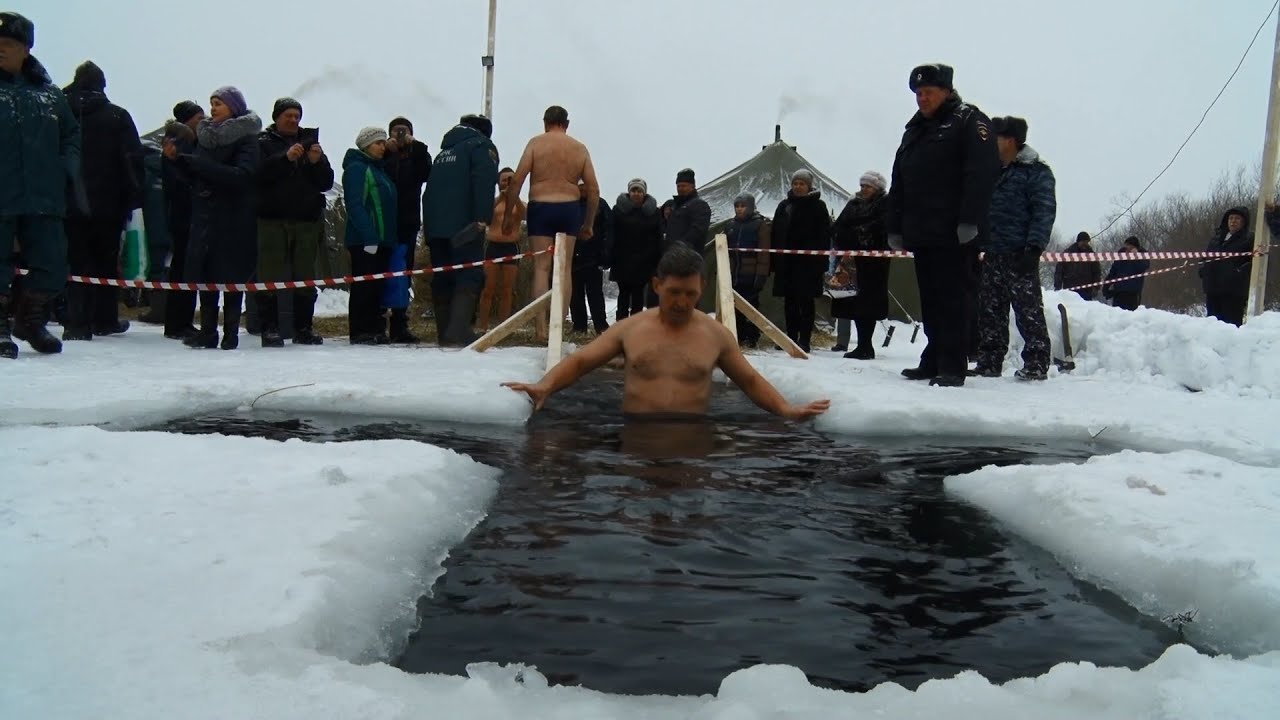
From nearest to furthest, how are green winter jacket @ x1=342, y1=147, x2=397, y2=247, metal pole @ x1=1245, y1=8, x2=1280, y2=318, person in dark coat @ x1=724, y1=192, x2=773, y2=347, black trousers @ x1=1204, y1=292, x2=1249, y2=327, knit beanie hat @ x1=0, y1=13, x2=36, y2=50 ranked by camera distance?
knit beanie hat @ x1=0, y1=13, x2=36, y2=50 < green winter jacket @ x1=342, y1=147, x2=397, y2=247 < black trousers @ x1=1204, y1=292, x2=1249, y2=327 < person in dark coat @ x1=724, y1=192, x2=773, y2=347 < metal pole @ x1=1245, y1=8, x2=1280, y2=318

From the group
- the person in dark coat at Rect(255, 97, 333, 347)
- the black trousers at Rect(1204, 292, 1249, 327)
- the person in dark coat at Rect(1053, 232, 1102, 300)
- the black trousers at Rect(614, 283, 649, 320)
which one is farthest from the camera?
the person in dark coat at Rect(1053, 232, 1102, 300)

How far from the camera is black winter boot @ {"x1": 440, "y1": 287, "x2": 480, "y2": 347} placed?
8266mm

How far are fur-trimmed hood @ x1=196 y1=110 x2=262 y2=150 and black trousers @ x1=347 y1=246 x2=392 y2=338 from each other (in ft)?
5.06

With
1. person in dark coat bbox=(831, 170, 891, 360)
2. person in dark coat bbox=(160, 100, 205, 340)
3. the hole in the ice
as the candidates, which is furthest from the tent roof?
the hole in the ice

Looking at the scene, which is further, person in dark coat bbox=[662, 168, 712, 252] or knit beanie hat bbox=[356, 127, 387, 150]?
person in dark coat bbox=[662, 168, 712, 252]

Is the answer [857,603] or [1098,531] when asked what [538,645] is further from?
[1098,531]

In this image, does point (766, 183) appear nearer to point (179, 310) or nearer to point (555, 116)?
point (555, 116)

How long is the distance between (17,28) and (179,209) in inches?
115

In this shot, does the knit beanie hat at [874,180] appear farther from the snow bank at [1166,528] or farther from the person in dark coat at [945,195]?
the snow bank at [1166,528]

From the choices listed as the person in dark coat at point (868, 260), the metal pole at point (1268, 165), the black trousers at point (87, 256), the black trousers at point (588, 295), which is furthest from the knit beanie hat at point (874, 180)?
the metal pole at point (1268, 165)

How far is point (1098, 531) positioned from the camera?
272 cm

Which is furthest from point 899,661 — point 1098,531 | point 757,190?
point 757,190

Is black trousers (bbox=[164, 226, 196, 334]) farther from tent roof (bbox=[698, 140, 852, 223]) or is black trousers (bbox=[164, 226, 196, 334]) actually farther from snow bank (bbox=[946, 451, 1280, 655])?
tent roof (bbox=[698, 140, 852, 223])

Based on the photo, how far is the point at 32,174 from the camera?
5.77m
